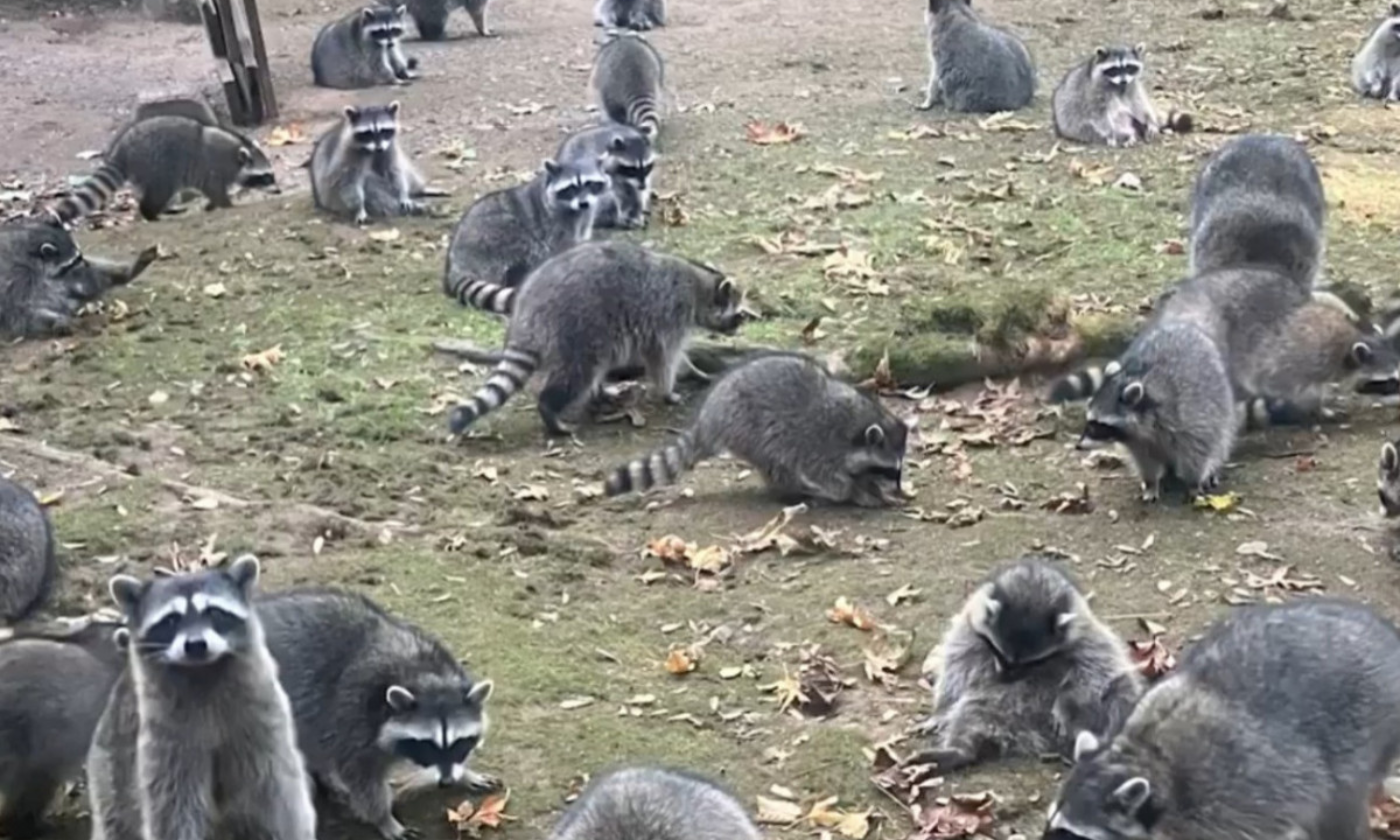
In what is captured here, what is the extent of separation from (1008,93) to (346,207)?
4756mm

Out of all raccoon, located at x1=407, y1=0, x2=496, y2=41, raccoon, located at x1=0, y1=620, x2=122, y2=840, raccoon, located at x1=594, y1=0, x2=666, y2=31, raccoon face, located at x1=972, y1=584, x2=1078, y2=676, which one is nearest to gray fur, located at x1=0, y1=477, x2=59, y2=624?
raccoon, located at x1=0, y1=620, x2=122, y2=840

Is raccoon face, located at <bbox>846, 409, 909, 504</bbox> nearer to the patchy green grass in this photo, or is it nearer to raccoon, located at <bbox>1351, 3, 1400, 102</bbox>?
the patchy green grass

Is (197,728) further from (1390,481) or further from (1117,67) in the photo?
(1117,67)

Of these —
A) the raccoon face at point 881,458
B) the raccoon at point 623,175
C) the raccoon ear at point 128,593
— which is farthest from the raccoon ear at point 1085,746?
the raccoon at point 623,175

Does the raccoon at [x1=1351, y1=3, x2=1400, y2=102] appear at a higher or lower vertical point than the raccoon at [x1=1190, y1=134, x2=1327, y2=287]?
lower

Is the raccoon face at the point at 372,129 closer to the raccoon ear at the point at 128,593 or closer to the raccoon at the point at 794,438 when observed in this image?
the raccoon at the point at 794,438

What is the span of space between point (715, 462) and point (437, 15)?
1044 cm

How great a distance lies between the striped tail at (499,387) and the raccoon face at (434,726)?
2.81 metres

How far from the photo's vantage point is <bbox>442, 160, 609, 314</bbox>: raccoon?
9.43 m

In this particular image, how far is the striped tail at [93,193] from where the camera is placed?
1098cm

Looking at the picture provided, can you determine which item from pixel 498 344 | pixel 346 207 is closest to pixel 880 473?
pixel 498 344

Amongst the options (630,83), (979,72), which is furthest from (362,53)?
(979,72)

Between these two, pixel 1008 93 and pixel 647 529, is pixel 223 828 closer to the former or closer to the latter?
pixel 647 529

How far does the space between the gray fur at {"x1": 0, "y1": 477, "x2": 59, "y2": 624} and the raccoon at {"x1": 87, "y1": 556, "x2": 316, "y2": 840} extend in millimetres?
1545
